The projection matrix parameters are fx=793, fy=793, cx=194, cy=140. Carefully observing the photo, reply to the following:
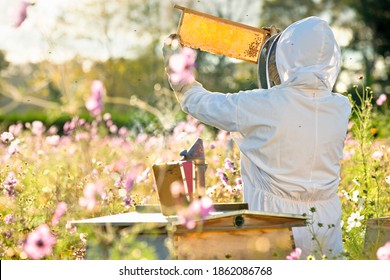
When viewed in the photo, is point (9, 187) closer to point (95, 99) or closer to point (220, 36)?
point (220, 36)

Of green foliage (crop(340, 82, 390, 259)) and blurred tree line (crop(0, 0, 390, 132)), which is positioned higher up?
blurred tree line (crop(0, 0, 390, 132))

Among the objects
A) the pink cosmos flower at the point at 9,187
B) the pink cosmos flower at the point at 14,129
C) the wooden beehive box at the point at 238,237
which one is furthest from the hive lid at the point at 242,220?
the pink cosmos flower at the point at 14,129

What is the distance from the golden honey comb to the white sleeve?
479mm

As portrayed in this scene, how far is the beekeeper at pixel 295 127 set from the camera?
13.4 feet

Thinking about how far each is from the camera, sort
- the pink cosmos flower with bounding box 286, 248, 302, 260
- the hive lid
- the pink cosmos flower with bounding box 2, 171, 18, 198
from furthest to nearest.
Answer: the pink cosmos flower with bounding box 2, 171, 18, 198, the hive lid, the pink cosmos flower with bounding box 286, 248, 302, 260

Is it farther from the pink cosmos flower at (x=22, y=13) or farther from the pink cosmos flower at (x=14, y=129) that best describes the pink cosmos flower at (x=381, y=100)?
the pink cosmos flower at (x=22, y=13)

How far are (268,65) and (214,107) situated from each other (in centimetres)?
59

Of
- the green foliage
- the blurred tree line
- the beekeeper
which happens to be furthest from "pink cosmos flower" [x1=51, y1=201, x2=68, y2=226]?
the blurred tree line

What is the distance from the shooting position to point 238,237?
11.7 ft

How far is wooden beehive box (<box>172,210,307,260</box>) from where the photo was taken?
346cm

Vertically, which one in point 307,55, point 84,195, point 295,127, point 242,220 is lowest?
point 242,220

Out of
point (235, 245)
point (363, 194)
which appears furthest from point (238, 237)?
point (363, 194)

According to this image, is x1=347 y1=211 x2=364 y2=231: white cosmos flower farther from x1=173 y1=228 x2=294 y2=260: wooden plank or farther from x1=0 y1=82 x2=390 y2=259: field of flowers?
x1=173 y1=228 x2=294 y2=260: wooden plank
